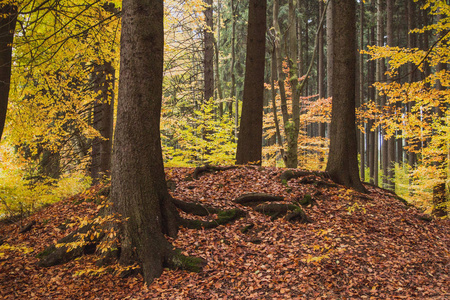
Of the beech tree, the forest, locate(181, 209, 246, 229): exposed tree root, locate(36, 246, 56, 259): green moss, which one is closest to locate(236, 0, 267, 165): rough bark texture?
the forest

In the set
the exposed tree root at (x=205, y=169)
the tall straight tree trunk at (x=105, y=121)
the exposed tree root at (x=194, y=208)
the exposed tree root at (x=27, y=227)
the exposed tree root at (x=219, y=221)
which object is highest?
the tall straight tree trunk at (x=105, y=121)

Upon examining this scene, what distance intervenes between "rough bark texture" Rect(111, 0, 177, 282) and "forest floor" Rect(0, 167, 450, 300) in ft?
1.58

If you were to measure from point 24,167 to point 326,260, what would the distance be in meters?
9.63

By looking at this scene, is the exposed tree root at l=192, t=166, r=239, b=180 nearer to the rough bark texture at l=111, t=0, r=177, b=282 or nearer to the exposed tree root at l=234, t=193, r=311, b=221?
the exposed tree root at l=234, t=193, r=311, b=221

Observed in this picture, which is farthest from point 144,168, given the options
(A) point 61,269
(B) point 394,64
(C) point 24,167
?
(B) point 394,64

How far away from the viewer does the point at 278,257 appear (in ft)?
16.1

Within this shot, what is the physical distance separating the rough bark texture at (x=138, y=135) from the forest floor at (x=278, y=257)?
1.58ft

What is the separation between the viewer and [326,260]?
4.75 m

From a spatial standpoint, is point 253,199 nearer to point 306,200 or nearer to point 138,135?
point 306,200

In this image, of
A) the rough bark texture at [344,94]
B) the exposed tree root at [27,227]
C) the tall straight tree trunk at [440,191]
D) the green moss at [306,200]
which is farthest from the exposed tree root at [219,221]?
the tall straight tree trunk at [440,191]

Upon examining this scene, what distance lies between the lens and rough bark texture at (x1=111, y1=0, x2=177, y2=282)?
4867 millimetres

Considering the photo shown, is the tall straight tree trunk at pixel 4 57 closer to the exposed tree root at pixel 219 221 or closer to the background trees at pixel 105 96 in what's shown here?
the background trees at pixel 105 96

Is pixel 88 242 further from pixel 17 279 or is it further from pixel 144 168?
pixel 144 168

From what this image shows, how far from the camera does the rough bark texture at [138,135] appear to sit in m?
4.87
